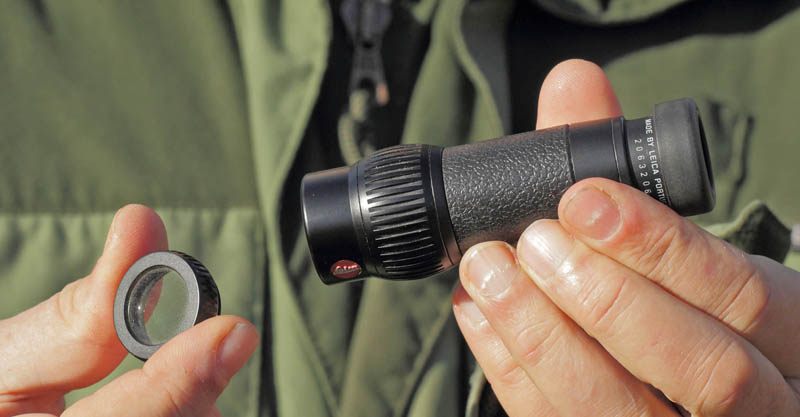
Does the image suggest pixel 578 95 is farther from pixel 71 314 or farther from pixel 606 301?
pixel 71 314

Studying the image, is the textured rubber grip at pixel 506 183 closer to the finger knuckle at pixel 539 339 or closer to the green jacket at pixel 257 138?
the finger knuckle at pixel 539 339

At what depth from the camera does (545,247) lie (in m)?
0.71

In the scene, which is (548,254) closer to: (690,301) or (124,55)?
(690,301)

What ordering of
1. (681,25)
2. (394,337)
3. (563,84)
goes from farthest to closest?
(681,25), (394,337), (563,84)

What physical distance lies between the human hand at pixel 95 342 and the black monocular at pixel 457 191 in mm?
151

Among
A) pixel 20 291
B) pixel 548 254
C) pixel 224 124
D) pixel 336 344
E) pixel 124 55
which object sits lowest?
pixel 336 344

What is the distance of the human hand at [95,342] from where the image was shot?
2.10 ft

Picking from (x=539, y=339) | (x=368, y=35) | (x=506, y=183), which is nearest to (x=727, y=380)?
(x=539, y=339)

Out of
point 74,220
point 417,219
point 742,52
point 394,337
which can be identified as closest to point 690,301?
point 417,219

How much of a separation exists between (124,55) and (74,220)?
0.29 meters

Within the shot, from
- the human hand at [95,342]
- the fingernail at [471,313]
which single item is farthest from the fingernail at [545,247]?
the human hand at [95,342]

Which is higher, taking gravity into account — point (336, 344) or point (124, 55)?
point (124, 55)

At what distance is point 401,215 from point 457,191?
0.07 metres

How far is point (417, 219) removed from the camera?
Answer: 29.0 inches
